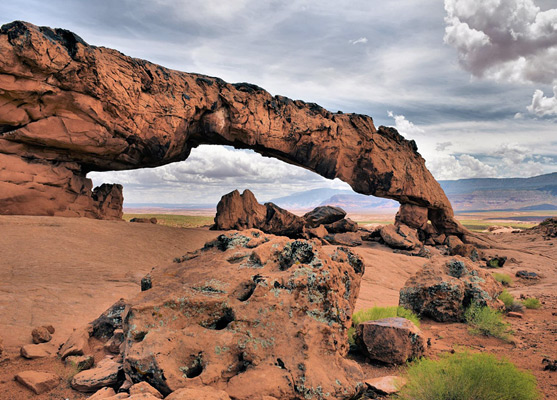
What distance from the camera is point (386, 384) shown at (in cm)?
400

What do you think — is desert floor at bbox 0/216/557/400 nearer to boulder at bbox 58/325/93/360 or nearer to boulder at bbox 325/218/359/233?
boulder at bbox 58/325/93/360

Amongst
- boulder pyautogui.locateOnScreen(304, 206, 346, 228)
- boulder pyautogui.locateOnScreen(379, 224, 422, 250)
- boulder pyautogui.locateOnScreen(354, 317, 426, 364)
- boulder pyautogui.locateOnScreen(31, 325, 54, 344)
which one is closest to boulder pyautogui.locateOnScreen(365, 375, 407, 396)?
boulder pyautogui.locateOnScreen(354, 317, 426, 364)

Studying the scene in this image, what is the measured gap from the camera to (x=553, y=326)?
267 inches

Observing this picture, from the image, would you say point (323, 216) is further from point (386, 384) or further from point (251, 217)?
point (386, 384)

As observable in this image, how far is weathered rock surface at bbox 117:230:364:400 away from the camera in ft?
11.0

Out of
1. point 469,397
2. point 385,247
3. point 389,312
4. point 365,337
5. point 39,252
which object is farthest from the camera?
point 385,247

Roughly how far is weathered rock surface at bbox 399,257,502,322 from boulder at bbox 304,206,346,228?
16249 mm

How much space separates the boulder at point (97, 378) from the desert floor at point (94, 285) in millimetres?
111

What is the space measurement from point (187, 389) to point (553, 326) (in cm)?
756

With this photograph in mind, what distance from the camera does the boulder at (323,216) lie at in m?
24.6

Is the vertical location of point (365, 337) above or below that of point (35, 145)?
below

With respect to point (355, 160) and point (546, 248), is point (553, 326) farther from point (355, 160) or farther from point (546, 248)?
point (546, 248)

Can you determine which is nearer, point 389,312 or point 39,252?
point 389,312

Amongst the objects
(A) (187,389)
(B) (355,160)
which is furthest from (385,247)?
(A) (187,389)
